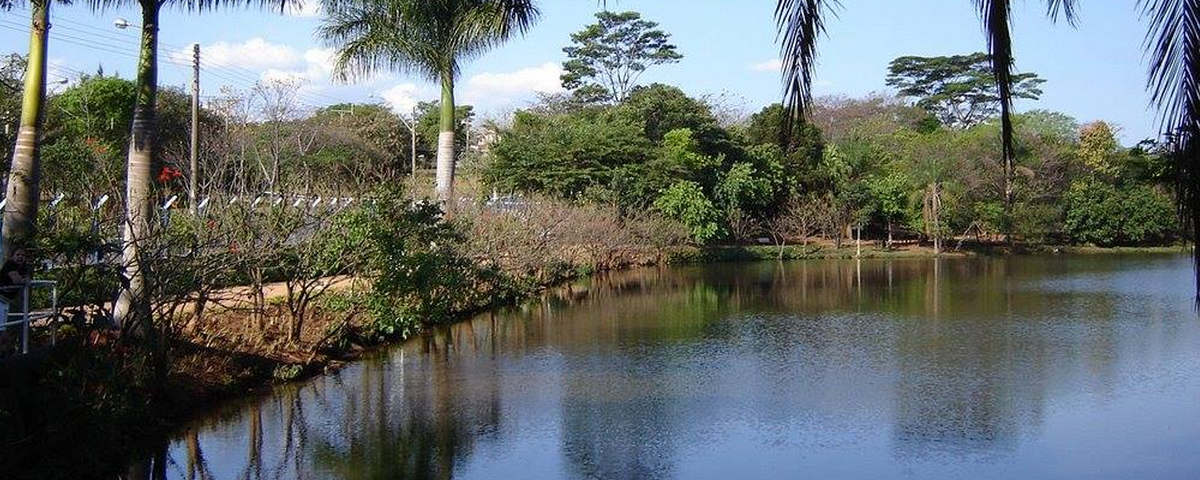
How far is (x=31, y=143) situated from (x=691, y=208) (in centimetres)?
2598

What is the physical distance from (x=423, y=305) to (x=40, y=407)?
9413 mm

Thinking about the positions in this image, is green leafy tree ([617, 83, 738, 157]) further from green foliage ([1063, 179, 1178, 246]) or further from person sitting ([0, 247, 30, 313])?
person sitting ([0, 247, 30, 313])

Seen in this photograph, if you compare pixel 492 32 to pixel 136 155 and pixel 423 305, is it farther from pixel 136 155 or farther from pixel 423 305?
pixel 136 155

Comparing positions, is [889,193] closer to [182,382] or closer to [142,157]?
[182,382]

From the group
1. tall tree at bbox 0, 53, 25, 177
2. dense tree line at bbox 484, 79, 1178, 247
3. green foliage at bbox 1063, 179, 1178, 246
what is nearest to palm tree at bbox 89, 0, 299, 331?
tall tree at bbox 0, 53, 25, 177

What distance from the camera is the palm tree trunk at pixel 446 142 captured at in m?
19.5

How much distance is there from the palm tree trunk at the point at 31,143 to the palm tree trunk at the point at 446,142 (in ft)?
30.8

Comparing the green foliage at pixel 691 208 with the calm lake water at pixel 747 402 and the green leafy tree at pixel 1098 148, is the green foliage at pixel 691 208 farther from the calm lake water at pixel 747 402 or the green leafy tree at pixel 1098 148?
the green leafy tree at pixel 1098 148

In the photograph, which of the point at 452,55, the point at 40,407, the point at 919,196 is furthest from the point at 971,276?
the point at 40,407

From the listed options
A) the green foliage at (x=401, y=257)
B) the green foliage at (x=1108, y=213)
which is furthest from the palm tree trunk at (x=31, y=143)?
the green foliage at (x=1108, y=213)

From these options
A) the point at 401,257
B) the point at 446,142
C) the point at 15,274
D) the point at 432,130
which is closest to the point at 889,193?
the point at 432,130

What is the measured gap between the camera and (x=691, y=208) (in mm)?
34781

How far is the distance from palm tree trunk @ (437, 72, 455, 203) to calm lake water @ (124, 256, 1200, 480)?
254cm

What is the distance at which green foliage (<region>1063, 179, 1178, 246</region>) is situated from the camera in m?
39.6
